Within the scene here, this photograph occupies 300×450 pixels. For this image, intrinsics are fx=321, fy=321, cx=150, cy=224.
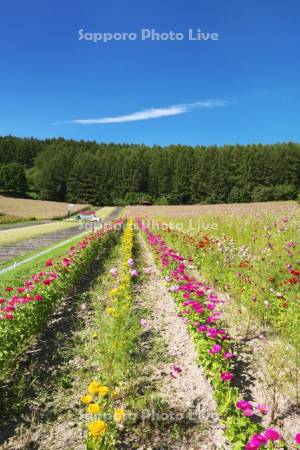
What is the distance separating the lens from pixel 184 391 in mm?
3408

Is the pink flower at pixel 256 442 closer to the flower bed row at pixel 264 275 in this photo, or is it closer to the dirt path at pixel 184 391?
the dirt path at pixel 184 391

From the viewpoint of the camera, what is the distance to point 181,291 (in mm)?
5414

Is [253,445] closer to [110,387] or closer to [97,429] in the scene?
[97,429]

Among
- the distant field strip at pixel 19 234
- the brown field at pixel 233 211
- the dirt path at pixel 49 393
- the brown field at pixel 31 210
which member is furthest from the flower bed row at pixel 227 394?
the brown field at pixel 31 210

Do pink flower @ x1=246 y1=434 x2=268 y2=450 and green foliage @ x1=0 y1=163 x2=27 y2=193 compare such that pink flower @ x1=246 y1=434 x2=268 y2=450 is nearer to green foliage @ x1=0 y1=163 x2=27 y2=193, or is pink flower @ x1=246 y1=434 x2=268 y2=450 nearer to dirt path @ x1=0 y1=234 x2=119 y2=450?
dirt path @ x1=0 y1=234 x2=119 y2=450

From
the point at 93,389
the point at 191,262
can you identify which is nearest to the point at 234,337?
the point at 93,389

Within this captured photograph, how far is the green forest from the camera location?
64125 mm

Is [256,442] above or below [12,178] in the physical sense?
below

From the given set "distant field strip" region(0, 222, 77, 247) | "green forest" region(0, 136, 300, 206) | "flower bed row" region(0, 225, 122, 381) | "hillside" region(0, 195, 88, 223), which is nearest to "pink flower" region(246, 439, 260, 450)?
"flower bed row" region(0, 225, 122, 381)

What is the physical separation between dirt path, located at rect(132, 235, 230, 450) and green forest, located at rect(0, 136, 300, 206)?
59.1m

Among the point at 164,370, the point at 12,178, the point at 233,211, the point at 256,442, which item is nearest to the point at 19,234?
the point at 233,211

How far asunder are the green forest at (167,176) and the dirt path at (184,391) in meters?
59.1

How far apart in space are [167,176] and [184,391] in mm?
66046

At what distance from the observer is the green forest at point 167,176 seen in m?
64.1
